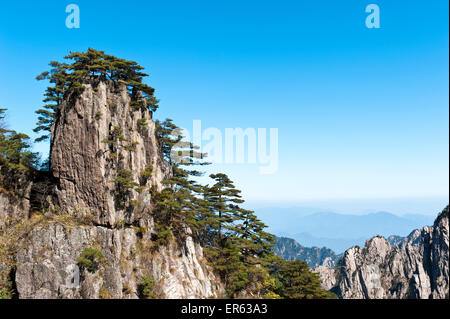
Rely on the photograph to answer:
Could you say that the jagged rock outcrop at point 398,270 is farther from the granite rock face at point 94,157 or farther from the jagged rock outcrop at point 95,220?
the granite rock face at point 94,157

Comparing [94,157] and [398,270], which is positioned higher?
[94,157]

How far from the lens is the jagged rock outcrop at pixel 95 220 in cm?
2122

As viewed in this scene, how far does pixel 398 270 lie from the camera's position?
108 metres

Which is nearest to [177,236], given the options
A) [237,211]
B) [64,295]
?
[237,211]

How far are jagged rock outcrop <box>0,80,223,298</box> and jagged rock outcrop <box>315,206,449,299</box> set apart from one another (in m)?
99.5

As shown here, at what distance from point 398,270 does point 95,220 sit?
124160 millimetres

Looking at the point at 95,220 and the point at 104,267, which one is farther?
the point at 95,220

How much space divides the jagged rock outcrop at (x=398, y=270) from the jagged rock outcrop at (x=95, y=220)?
326ft

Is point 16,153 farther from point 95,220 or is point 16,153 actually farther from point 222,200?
point 222,200

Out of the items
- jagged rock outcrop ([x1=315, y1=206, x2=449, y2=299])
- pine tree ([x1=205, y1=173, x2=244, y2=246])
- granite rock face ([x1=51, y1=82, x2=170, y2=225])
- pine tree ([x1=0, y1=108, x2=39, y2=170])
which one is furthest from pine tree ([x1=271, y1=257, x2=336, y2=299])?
jagged rock outcrop ([x1=315, y1=206, x2=449, y2=299])

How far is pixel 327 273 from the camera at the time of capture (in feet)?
419

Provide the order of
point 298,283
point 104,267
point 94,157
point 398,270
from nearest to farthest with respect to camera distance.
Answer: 1. point 104,267
2. point 94,157
3. point 298,283
4. point 398,270

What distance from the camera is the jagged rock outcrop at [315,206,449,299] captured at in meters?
93.9

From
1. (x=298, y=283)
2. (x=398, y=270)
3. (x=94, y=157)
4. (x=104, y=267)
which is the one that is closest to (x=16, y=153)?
(x=94, y=157)
